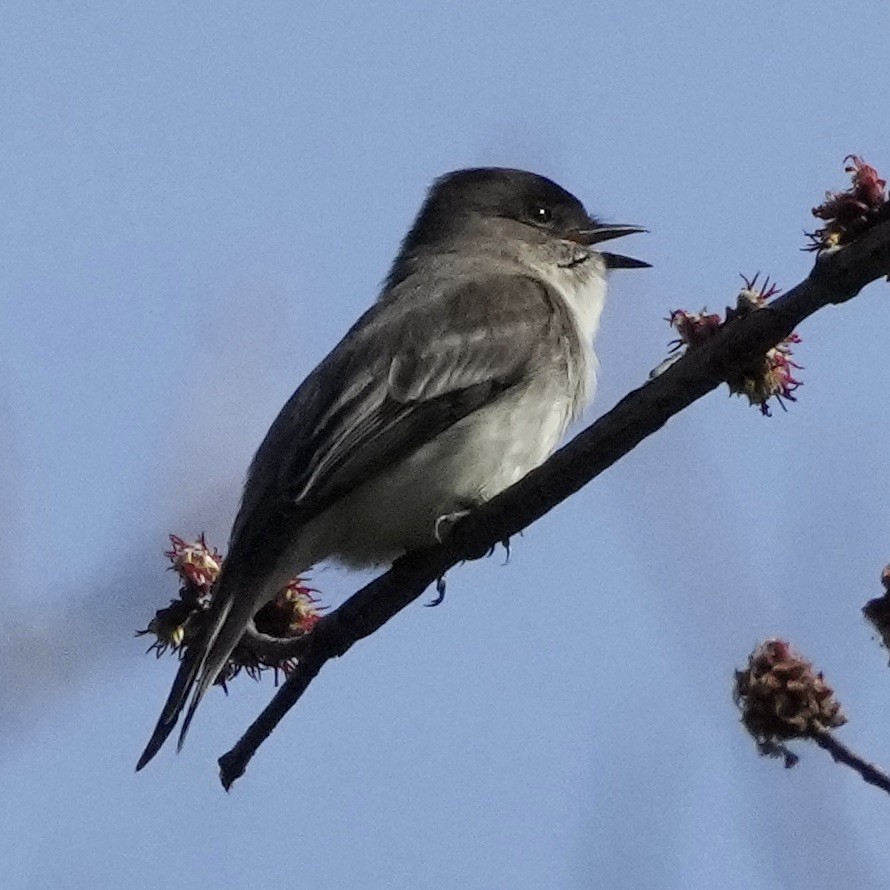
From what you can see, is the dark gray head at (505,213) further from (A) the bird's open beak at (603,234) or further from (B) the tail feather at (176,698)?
(B) the tail feather at (176,698)

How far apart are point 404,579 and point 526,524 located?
1.51ft

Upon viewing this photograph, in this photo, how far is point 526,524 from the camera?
4051 millimetres

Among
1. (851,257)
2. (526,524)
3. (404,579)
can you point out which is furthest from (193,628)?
(851,257)

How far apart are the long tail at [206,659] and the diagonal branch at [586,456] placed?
21 cm

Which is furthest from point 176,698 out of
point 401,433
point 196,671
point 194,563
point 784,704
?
point 784,704

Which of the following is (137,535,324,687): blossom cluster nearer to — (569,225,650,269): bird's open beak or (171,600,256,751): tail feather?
(171,600,256,751): tail feather

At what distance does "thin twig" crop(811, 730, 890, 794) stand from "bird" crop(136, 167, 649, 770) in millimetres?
1593

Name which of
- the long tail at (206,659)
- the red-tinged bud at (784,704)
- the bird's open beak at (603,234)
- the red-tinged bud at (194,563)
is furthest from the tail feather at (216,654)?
the bird's open beak at (603,234)

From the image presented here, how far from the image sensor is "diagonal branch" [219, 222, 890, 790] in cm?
317

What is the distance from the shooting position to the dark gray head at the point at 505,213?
23.5 ft

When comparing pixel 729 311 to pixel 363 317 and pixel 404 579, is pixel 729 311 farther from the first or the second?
pixel 363 317

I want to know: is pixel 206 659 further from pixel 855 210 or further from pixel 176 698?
pixel 855 210

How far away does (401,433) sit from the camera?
5152 mm

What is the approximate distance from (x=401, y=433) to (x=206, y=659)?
47.3 inches
